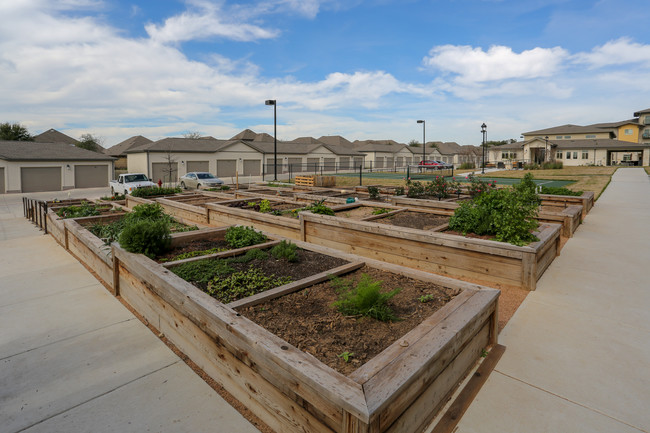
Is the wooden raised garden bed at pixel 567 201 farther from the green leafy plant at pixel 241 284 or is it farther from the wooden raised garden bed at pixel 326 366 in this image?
the green leafy plant at pixel 241 284

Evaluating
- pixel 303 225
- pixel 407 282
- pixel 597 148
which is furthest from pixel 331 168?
pixel 407 282

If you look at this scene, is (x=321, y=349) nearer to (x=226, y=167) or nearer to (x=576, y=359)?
(x=576, y=359)

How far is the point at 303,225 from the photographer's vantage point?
877 cm

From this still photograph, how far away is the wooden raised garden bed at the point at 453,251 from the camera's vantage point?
5727 mm

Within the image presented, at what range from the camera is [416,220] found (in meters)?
9.02

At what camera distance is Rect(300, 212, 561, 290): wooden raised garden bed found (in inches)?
225

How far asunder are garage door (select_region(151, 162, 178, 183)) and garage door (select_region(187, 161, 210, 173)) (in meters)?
1.47

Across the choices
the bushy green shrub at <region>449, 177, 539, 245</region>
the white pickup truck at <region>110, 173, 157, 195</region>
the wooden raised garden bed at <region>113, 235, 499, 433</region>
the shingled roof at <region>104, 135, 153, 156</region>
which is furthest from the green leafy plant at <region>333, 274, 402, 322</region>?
the shingled roof at <region>104, 135, 153, 156</region>

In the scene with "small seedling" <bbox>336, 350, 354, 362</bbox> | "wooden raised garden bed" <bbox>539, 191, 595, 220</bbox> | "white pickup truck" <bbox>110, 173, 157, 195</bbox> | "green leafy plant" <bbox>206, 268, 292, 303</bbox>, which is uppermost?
"white pickup truck" <bbox>110, 173, 157, 195</bbox>

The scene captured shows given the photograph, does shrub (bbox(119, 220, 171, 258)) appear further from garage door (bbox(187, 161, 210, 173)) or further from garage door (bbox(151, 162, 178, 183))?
garage door (bbox(187, 161, 210, 173))

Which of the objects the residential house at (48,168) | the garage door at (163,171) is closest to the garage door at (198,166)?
the garage door at (163,171)

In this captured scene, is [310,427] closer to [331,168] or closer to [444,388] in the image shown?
[444,388]

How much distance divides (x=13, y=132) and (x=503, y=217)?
67720 millimetres

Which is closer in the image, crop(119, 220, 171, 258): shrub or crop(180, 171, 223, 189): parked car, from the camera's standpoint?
crop(119, 220, 171, 258): shrub
